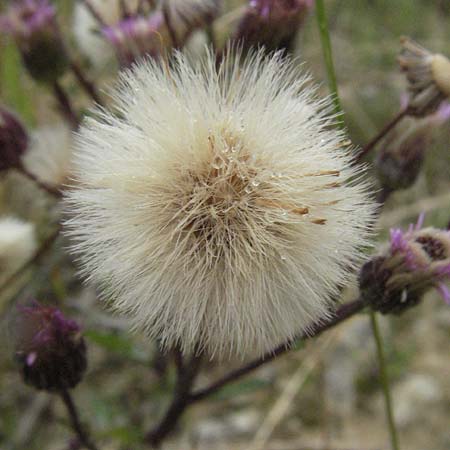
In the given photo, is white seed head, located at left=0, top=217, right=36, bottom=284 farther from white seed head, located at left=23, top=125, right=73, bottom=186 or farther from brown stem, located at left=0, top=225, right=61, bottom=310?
white seed head, located at left=23, top=125, right=73, bottom=186

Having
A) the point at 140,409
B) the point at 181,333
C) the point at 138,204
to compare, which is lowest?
the point at 140,409

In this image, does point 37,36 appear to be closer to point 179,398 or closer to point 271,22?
point 271,22

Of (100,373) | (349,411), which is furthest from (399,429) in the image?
(100,373)

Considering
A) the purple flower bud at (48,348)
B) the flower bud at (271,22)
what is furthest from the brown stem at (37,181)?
the flower bud at (271,22)

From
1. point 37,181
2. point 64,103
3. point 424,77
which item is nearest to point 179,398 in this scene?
point 37,181

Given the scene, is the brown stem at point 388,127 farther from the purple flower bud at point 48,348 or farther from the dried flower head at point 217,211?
the purple flower bud at point 48,348

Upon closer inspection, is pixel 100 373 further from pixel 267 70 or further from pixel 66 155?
pixel 267 70
